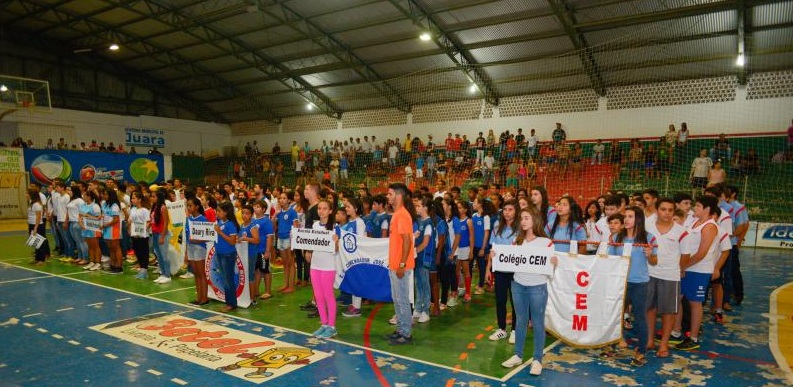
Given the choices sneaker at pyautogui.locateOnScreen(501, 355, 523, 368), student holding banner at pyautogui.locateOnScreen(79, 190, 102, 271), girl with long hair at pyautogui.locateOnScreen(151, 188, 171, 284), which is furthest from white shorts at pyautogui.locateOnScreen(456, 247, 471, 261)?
student holding banner at pyautogui.locateOnScreen(79, 190, 102, 271)

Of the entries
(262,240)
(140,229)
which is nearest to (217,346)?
(262,240)

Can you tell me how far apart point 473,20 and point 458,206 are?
14106 millimetres

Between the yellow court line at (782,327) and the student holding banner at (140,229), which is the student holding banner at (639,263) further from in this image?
the student holding banner at (140,229)

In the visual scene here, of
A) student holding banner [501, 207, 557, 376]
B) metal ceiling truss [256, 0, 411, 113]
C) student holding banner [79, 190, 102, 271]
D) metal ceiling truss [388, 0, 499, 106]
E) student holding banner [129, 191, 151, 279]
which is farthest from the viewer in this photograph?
metal ceiling truss [256, 0, 411, 113]

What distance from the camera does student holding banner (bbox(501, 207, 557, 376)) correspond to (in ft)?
16.4

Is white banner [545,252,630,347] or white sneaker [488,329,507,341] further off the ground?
white banner [545,252,630,347]

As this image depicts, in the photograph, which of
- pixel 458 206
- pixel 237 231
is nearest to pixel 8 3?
pixel 237 231

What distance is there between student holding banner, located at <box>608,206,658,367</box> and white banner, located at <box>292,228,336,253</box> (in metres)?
3.54

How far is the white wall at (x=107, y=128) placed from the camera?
28656mm

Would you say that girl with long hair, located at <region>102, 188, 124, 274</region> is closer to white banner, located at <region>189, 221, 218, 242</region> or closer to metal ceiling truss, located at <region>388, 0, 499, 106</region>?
white banner, located at <region>189, 221, 218, 242</region>

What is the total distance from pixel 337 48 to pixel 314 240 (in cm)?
1954

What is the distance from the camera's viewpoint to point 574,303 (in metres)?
5.82

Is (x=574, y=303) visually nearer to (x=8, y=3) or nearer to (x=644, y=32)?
(x=644, y=32)

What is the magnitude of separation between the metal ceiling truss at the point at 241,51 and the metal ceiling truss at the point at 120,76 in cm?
1083
